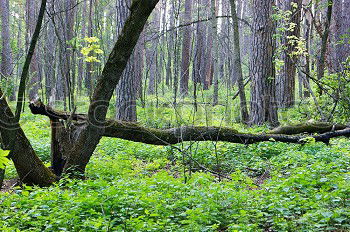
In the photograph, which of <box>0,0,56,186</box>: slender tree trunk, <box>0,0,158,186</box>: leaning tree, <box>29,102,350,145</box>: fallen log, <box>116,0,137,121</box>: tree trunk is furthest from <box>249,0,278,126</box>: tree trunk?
<box>0,0,56,186</box>: slender tree trunk

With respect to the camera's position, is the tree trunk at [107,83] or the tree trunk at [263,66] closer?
the tree trunk at [107,83]

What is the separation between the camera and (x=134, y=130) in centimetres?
705

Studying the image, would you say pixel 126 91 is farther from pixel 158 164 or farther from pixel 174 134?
pixel 158 164

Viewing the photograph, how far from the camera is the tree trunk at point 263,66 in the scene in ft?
35.5

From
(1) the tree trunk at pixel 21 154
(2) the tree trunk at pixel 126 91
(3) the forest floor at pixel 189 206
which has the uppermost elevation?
(2) the tree trunk at pixel 126 91

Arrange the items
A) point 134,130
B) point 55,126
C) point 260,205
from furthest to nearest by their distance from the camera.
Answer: point 134,130
point 55,126
point 260,205

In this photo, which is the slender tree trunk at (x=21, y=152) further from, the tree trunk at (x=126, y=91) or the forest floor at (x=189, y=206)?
the tree trunk at (x=126, y=91)

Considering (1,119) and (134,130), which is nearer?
(1,119)

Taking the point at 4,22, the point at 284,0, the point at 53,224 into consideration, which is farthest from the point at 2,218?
the point at 4,22

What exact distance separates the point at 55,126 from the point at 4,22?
1642cm

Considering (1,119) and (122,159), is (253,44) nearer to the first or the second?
(122,159)

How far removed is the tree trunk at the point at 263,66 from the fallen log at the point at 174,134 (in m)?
3.15

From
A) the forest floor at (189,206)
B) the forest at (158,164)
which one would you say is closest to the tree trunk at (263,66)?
the forest at (158,164)

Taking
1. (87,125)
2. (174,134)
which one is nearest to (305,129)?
(174,134)
